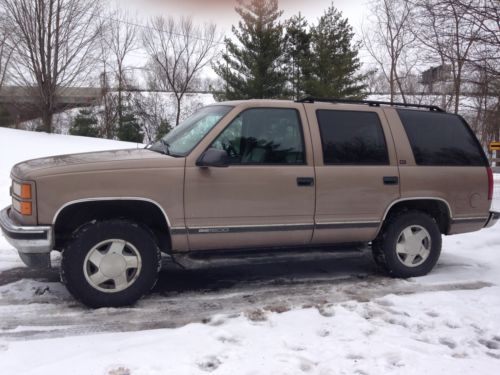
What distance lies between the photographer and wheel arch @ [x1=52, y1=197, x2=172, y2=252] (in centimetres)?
412

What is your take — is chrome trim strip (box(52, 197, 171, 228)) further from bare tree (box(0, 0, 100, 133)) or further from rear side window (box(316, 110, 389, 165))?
bare tree (box(0, 0, 100, 133))

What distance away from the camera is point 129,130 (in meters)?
35.0

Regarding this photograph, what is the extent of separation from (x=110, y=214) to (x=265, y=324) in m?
1.69

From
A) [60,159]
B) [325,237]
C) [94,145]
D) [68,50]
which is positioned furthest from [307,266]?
[68,50]

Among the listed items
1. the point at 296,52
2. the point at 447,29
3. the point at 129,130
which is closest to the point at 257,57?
the point at 296,52

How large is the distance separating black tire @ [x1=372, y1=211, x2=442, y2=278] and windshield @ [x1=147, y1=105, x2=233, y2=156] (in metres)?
2.16

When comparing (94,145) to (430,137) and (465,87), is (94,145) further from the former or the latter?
(430,137)

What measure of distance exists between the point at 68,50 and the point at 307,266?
2377 cm

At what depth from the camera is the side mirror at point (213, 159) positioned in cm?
416

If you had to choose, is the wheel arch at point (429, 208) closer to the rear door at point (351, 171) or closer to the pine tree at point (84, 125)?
Result: the rear door at point (351, 171)

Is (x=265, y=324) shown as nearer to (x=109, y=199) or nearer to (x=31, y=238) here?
(x=109, y=199)

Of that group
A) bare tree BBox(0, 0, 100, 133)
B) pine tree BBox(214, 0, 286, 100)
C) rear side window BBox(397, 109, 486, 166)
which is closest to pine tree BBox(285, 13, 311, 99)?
pine tree BBox(214, 0, 286, 100)

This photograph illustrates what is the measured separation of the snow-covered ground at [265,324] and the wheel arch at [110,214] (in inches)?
25.7

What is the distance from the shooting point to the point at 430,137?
5.32 metres
